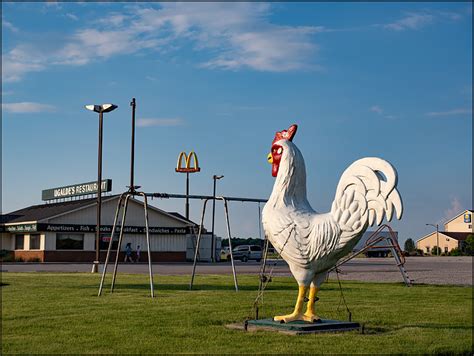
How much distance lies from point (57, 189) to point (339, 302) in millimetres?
55166

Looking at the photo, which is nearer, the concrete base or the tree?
the concrete base

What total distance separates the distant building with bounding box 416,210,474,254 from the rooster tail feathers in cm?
8557

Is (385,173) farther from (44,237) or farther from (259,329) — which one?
(44,237)

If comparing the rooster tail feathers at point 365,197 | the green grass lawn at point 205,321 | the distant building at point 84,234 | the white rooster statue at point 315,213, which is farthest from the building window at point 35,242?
the rooster tail feathers at point 365,197

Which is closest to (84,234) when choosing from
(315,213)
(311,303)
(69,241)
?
(69,241)

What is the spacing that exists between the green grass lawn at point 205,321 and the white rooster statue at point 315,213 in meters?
1.16

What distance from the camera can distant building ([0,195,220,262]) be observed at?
5244 centimetres

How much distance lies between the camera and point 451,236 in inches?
3829

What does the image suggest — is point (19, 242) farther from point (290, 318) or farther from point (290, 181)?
point (290, 181)

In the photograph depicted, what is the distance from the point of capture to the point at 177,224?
57594 millimetres

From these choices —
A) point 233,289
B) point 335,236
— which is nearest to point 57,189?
point 233,289

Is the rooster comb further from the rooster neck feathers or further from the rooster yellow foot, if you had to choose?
the rooster yellow foot

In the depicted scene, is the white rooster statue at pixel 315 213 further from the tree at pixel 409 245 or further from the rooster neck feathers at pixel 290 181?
the tree at pixel 409 245

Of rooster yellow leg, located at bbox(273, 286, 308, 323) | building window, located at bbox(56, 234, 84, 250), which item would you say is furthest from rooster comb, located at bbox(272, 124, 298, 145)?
building window, located at bbox(56, 234, 84, 250)
